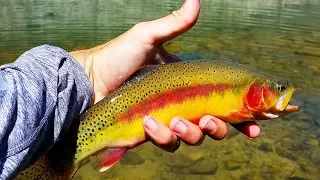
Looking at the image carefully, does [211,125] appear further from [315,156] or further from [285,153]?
[315,156]

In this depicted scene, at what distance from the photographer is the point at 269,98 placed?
3.26 m

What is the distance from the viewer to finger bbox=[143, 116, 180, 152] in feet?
9.79

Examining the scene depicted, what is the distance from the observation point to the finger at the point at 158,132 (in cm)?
298

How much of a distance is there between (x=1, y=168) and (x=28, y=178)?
462 millimetres

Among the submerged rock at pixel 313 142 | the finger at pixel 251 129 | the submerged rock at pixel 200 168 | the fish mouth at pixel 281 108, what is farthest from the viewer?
the submerged rock at pixel 313 142

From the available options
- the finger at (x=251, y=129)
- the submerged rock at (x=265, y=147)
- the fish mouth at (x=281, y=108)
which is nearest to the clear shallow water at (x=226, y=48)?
the submerged rock at (x=265, y=147)

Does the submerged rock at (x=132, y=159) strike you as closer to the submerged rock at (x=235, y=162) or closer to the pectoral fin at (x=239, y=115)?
the submerged rock at (x=235, y=162)

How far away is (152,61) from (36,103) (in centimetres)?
135

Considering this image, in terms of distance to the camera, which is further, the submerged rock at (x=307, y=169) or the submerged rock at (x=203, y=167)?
the submerged rock at (x=307, y=169)

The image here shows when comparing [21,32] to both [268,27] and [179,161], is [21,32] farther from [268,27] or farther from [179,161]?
[179,161]

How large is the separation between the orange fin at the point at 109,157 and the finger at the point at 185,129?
1.22 feet

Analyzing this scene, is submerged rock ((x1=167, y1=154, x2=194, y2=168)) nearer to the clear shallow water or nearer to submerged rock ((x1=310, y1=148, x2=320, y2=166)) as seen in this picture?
the clear shallow water

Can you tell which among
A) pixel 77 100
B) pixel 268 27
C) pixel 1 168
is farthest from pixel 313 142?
pixel 268 27

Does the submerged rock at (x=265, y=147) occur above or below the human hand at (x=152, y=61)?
below
